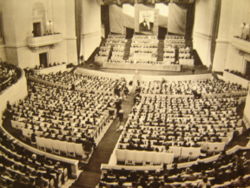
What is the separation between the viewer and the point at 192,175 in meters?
8.68

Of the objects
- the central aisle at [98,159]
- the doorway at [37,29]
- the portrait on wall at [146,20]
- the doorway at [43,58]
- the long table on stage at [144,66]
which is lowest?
the central aisle at [98,159]

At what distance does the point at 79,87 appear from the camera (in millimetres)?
20219

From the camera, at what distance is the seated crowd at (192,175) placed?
7977mm

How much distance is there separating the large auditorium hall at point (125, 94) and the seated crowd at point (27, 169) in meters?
0.04

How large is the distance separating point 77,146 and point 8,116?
5757 millimetres

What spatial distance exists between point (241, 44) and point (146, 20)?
1345 cm

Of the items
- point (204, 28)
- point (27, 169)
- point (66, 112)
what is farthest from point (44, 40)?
→ point (27, 169)

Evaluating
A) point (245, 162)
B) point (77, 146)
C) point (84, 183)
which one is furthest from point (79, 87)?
point (245, 162)

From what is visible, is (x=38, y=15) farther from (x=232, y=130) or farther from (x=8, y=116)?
(x=232, y=130)

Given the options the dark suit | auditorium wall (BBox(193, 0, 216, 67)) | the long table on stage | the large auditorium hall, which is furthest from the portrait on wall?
the long table on stage

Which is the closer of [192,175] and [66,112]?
[192,175]

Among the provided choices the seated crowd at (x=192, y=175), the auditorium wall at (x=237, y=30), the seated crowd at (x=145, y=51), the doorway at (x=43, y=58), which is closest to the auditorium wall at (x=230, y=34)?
the auditorium wall at (x=237, y=30)

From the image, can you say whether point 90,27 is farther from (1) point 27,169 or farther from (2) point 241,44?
(1) point 27,169

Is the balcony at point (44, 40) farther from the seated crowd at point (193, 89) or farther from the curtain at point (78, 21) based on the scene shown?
the seated crowd at point (193, 89)
